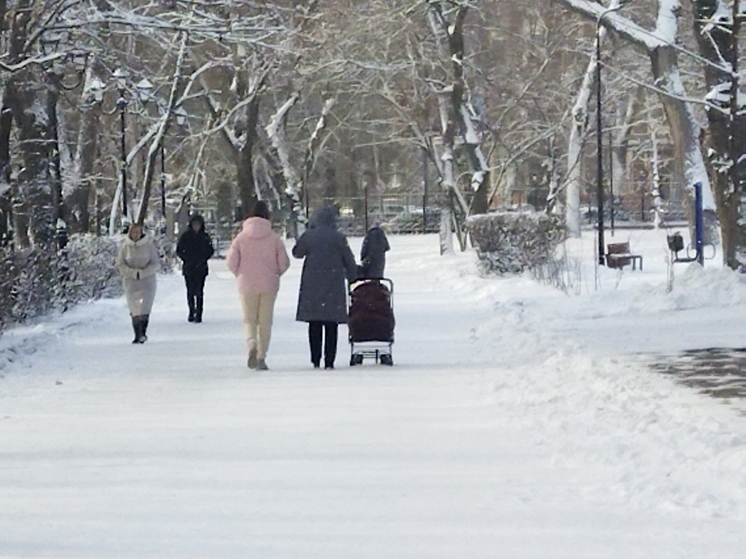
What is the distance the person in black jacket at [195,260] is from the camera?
22.5 metres

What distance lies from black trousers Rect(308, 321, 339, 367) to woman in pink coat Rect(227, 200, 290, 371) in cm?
46

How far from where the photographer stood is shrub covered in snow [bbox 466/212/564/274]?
3102 centimetres

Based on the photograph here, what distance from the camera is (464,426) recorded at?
36.6 ft

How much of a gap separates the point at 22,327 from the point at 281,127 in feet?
129

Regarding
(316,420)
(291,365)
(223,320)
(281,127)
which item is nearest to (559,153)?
(281,127)

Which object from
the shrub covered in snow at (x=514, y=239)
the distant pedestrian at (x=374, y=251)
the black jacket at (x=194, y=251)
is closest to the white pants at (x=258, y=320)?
the black jacket at (x=194, y=251)

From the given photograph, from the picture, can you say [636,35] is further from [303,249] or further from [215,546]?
[215,546]

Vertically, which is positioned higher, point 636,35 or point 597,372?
point 636,35

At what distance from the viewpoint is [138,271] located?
19578 mm

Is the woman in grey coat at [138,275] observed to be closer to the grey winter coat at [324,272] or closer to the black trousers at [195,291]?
the black trousers at [195,291]

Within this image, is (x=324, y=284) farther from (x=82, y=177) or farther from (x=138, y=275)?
(x=82, y=177)

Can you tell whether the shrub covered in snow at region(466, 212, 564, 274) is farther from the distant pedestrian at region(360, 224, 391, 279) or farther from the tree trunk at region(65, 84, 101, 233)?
the tree trunk at region(65, 84, 101, 233)

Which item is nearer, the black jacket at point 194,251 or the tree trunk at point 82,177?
the black jacket at point 194,251

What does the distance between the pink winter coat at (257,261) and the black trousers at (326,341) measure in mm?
655
